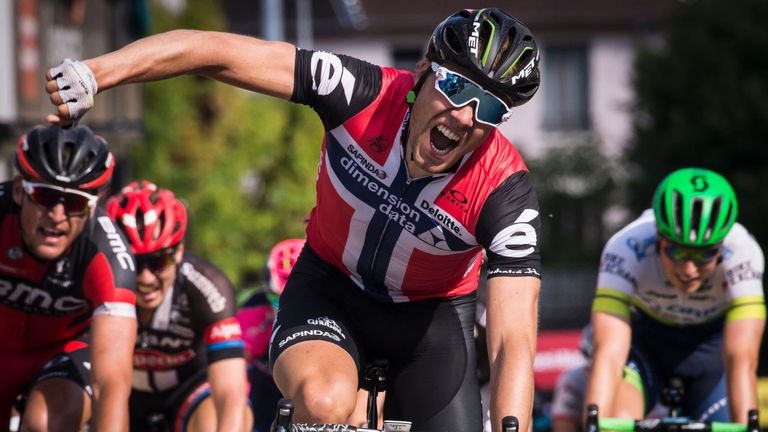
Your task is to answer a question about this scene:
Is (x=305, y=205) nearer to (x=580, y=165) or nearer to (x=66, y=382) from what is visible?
(x=580, y=165)

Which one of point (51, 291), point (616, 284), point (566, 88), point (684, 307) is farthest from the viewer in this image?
point (566, 88)

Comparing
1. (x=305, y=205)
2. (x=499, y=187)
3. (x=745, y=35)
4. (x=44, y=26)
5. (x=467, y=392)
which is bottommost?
(x=467, y=392)

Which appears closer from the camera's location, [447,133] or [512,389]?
[512,389]

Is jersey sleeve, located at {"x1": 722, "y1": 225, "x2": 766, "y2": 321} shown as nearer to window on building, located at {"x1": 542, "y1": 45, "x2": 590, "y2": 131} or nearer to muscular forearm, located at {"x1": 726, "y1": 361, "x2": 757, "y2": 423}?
muscular forearm, located at {"x1": 726, "y1": 361, "x2": 757, "y2": 423}

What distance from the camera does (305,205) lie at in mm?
20734

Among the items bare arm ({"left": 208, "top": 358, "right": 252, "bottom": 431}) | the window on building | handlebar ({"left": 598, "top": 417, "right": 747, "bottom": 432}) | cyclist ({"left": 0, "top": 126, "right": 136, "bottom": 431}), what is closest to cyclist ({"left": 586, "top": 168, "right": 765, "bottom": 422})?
handlebar ({"left": 598, "top": 417, "right": 747, "bottom": 432})

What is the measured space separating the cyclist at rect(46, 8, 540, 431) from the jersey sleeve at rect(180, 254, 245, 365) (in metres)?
1.73

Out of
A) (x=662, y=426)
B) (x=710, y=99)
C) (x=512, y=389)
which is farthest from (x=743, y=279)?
(x=710, y=99)

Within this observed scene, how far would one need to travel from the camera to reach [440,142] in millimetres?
4977

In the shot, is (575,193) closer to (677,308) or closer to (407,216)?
(677,308)

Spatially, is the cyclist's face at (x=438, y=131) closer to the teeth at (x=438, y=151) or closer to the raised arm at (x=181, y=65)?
the teeth at (x=438, y=151)

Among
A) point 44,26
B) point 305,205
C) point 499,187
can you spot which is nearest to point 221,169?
point 305,205

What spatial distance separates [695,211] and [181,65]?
3578 mm

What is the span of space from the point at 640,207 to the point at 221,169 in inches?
303
